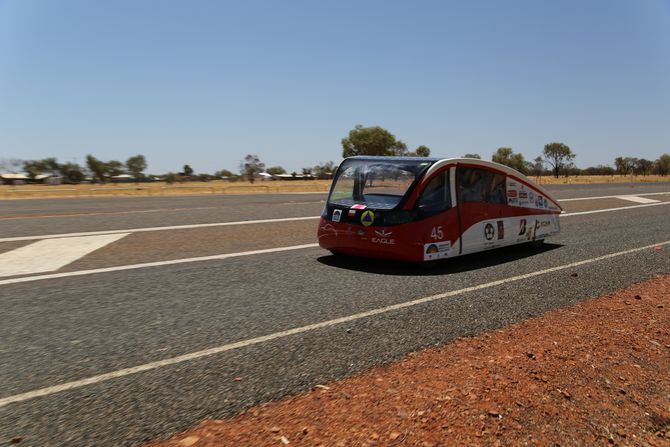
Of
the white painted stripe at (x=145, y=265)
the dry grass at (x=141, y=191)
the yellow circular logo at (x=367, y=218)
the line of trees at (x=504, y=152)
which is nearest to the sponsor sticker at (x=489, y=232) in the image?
the yellow circular logo at (x=367, y=218)

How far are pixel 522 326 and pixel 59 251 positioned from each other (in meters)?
8.36

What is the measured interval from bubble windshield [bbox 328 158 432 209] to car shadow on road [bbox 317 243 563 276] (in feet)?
3.47

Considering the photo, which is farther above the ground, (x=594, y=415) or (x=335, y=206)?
(x=335, y=206)

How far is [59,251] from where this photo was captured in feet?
27.4

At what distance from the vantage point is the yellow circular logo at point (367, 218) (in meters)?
6.89

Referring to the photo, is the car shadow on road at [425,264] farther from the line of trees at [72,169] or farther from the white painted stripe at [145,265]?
the line of trees at [72,169]

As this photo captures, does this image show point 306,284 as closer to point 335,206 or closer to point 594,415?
point 335,206

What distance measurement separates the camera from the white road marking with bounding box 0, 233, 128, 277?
22.6ft

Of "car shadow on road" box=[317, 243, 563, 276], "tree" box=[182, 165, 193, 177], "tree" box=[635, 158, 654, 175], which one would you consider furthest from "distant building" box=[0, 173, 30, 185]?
"tree" box=[635, 158, 654, 175]

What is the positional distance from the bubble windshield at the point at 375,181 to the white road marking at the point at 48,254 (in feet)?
16.0

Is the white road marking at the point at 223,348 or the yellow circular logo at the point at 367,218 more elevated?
the yellow circular logo at the point at 367,218

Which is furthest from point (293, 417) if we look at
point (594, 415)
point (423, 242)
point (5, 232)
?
point (5, 232)

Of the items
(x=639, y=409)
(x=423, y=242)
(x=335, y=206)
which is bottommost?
(x=639, y=409)

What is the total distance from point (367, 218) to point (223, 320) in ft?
10.3
